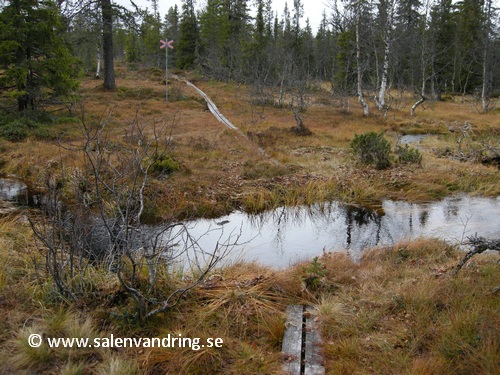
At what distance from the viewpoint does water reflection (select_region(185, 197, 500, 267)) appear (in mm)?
7656

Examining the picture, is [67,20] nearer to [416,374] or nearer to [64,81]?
[64,81]

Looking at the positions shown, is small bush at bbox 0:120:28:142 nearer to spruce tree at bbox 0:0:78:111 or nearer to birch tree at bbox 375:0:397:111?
spruce tree at bbox 0:0:78:111

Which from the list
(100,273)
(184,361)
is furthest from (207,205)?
(184,361)

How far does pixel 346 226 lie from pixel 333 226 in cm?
27

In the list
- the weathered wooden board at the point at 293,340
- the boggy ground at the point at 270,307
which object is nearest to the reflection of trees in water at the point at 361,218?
the boggy ground at the point at 270,307

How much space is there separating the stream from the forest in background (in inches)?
304

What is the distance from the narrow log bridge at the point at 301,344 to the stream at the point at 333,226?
1.99 metres

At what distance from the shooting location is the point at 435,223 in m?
8.80

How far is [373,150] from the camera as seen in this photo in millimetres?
Answer: 12680

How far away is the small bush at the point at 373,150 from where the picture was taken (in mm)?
12531

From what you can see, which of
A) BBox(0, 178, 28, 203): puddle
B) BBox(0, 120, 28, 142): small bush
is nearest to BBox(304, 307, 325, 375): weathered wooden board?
BBox(0, 178, 28, 203): puddle

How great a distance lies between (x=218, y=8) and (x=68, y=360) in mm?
45859

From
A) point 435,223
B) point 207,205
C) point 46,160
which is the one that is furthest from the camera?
point 46,160

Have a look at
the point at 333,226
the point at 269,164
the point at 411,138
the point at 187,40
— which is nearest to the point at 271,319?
the point at 333,226
